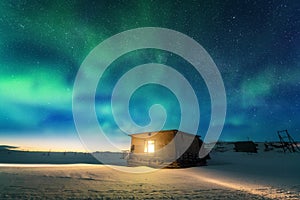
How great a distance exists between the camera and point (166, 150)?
21312mm

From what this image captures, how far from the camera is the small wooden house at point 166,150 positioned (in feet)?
68.3

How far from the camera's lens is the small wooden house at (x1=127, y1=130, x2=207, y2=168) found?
20828mm

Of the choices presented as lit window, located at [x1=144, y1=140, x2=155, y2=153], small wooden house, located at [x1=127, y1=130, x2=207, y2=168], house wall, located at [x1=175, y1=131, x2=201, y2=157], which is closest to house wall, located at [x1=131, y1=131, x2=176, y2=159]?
small wooden house, located at [x1=127, y1=130, x2=207, y2=168]

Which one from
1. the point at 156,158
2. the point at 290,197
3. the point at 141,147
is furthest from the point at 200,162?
the point at 290,197

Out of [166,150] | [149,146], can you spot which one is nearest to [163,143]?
[166,150]

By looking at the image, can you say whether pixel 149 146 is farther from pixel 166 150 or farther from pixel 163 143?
pixel 166 150

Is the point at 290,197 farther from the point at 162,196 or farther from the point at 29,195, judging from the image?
the point at 29,195

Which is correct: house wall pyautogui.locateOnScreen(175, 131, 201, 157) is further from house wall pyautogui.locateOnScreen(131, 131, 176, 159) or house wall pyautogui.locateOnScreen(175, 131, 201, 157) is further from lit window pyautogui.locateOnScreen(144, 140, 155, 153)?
lit window pyautogui.locateOnScreen(144, 140, 155, 153)

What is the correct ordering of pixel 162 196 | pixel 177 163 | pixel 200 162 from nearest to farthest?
pixel 162 196 → pixel 177 163 → pixel 200 162

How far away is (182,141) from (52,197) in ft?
56.8

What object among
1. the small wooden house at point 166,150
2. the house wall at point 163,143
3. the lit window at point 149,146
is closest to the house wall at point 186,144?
the small wooden house at point 166,150

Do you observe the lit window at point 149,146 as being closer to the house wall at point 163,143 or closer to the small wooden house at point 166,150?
the small wooden house at point 166,150

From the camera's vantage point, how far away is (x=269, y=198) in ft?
22.7

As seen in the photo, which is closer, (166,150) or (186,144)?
(166,150)
